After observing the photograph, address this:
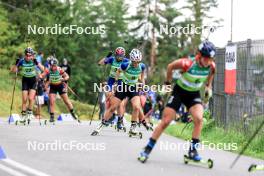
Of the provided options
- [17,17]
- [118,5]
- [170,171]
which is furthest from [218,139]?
[118,5]

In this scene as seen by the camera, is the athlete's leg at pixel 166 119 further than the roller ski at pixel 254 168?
Yes

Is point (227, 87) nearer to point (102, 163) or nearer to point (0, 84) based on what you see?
point (102, 163)

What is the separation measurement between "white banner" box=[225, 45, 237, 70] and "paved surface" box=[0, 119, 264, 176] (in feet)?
9.44

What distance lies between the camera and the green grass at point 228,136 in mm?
16344

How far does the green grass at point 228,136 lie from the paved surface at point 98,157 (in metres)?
0.90

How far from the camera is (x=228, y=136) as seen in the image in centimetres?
1867

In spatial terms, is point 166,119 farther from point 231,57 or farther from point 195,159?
point 231,57

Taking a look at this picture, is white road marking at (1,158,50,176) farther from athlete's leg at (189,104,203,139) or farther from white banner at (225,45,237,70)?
white banner at (225,45,237,70)

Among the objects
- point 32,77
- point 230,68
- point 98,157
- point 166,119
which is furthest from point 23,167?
point 230,68

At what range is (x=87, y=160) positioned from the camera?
1277 cm

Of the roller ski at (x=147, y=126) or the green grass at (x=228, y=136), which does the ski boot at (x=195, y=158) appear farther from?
the roller ski at (x=147, y=126)

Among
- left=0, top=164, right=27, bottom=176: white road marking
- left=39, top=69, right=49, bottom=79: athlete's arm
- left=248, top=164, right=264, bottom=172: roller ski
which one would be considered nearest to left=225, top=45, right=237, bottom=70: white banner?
left=39, top=69, right=49, bottom=79: athlete's arm

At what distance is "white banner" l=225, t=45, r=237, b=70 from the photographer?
1963cm

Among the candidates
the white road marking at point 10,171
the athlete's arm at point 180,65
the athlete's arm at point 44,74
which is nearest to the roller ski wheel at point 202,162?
the athlete's arm at point 180,65
